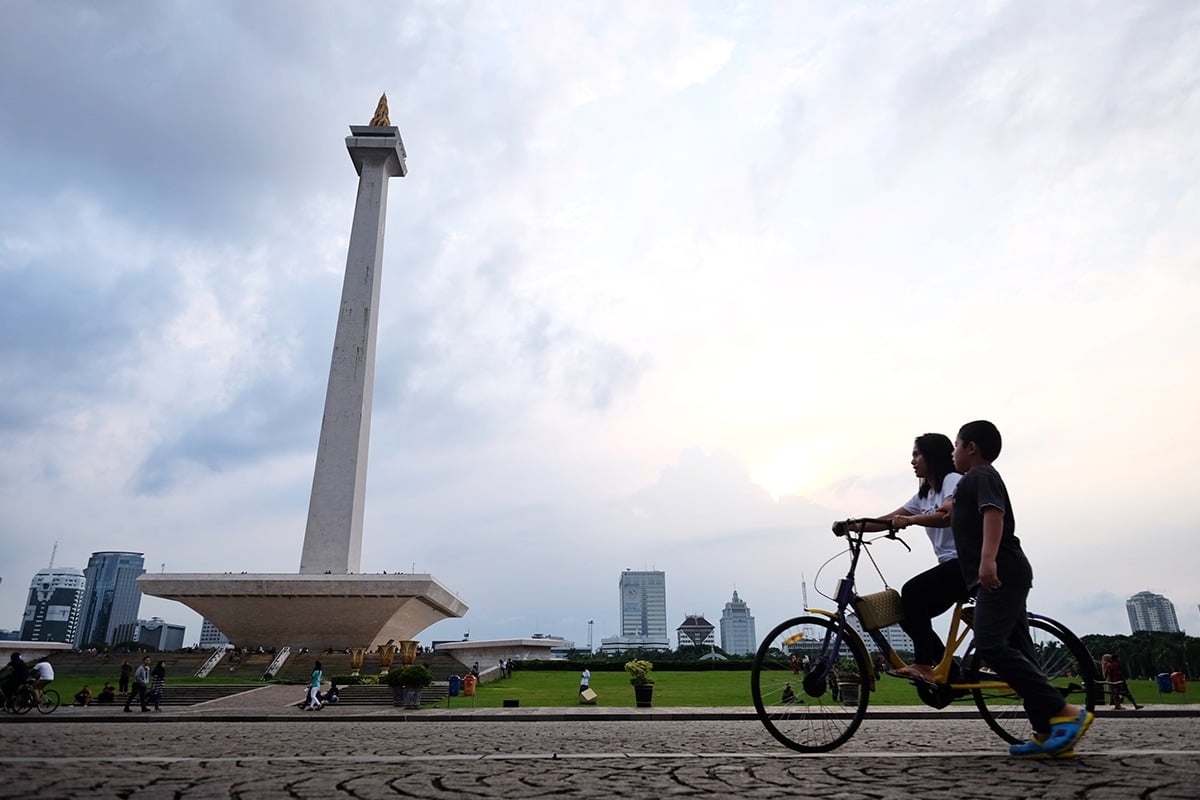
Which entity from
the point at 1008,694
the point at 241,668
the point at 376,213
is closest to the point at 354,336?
the point at 376,213

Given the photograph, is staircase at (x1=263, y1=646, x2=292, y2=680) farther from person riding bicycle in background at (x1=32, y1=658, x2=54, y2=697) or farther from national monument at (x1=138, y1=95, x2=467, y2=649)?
person riding bicycle in background at (x1=32, y1=658, x2=54, y2=697)

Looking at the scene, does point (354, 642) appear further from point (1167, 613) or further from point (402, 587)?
point (1167, 613)

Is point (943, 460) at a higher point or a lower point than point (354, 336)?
lower

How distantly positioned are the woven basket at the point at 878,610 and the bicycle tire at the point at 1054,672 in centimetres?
45

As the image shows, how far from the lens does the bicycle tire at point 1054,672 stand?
14.3 feet

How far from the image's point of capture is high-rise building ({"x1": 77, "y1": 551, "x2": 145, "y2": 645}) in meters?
172

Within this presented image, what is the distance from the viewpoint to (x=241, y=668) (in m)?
32.2

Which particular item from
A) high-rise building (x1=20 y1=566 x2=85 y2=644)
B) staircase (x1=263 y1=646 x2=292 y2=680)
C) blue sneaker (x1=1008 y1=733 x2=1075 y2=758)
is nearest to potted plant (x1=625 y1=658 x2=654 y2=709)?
blue sneaker (x1=1008 y1=733 x2=1075 y2=758)

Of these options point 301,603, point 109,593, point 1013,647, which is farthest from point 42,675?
point 109,593

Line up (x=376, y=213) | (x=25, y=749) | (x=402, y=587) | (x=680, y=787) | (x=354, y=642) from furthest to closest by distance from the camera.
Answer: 1. (x=376, y=213)
2. (x=354, y=642)
3. (x=402, y=587)
4. (x=25, y=749)
5. (x=680, y=787)

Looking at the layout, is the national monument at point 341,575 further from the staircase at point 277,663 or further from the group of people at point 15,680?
the group of people at point 15,680

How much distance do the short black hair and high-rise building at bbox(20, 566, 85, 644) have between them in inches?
7270

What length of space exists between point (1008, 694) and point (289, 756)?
4095 millimetres

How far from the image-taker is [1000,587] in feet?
13.2
